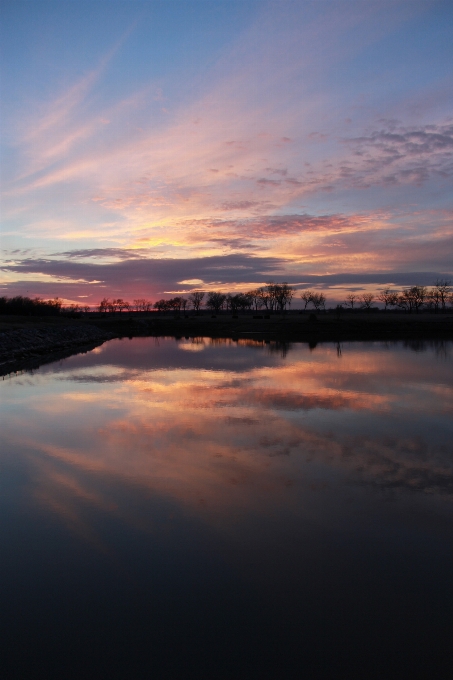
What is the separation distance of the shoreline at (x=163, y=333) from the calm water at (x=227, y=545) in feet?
50.9

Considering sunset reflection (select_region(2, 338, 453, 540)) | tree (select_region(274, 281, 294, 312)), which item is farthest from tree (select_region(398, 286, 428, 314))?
sunset reflection (select_region(2, 338, 453, 540))

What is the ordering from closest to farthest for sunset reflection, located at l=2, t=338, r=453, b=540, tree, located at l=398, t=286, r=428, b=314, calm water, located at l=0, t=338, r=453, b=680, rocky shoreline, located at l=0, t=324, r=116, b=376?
calm water, located at l=0, t=338, r=453, b=680
sunset reflection, located at l=2, t=338, r=453, b=540
rocky shoreline, located at l=0, t=324, r=116, b=376
tree, located at l=398, t=286, r=428, b=314

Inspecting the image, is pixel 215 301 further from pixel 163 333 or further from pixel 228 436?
pixel 228 436

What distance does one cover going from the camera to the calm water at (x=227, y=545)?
4.17 m

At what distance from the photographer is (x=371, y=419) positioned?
12000mm

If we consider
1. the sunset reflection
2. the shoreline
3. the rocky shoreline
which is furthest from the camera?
the shoreline

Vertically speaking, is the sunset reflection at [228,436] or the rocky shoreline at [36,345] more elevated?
the rocky shoreline at [36,345]

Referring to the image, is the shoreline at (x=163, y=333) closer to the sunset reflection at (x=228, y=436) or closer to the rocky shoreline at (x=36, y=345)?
the rocky shoreline at (x=36, y=345)

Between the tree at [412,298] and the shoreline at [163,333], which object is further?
the tree at [412,298]

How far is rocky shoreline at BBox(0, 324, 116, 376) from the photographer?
89.0ft

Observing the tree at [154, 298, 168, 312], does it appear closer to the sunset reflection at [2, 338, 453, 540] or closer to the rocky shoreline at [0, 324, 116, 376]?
the rocky shoreline at [0, 324, 116, 376]

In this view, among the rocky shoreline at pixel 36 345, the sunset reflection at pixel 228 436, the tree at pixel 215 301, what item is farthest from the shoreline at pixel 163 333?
the tree at pixel 215 301

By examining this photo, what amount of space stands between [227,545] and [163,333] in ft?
196

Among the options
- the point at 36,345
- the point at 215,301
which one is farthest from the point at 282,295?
the point at 36,345
